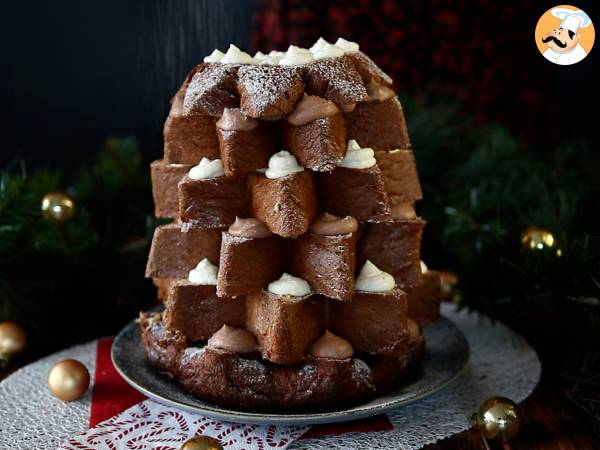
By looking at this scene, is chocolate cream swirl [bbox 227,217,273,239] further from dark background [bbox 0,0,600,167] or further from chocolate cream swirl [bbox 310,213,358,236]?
dark background [bbox 0,0,600,167]

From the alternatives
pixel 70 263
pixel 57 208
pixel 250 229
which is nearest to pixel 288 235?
pixel 250 229

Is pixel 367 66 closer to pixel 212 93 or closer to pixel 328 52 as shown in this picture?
pixel 328 52

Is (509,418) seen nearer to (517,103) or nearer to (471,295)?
(471,295)

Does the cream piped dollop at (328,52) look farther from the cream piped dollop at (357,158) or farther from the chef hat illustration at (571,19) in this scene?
the chef hat illustration at (571,19)

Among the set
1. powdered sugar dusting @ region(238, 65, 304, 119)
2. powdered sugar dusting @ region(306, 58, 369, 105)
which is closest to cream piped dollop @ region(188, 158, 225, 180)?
powdered sugar dusting @ region(238, 65, 304, 119)

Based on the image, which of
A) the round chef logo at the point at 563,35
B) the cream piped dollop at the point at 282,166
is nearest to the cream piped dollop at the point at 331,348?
the cream piped dollop at the point at 282,166

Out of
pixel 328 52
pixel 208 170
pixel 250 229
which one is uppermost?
pixel 328 52
